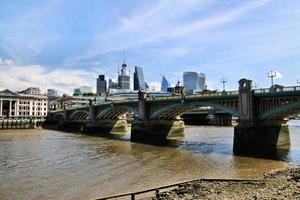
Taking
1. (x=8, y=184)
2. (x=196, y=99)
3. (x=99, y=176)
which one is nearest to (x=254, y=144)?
(x=196, y=99)

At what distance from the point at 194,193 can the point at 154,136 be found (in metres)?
46.0

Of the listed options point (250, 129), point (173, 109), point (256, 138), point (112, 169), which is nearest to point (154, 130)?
point (173, 109)

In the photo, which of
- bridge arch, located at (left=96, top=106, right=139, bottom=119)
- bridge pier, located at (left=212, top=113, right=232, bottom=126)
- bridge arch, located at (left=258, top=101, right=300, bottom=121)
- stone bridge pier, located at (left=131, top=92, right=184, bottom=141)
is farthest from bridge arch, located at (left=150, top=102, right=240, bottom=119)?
bridge pier, located at (left=212, top=113, right=232, bottom=126)

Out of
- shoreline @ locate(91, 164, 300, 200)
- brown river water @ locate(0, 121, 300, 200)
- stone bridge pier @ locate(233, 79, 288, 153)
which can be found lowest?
brown river water @ locate(0, 121, 300, 200)

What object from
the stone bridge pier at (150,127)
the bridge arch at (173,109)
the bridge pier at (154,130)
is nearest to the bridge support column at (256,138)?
the bridge arch at (173,109)

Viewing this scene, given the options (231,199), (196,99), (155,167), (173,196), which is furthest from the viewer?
(196,99)

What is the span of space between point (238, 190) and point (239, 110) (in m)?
28.3

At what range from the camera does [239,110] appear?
48.4 m

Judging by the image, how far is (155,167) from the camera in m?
35.3

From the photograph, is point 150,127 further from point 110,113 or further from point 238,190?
point 238,190

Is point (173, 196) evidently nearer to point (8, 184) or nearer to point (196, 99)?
point (8, 184)

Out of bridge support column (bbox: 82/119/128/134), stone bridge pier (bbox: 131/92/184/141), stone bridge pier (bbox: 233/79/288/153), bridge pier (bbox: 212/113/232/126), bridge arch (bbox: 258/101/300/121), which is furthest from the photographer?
A: bridge pier (bbox: 212/113/232/126)

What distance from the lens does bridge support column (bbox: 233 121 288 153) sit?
149 ft

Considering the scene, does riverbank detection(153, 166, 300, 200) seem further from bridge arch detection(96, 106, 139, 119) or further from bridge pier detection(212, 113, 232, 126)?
bridge pier detection(212, 113, 232, 126)
